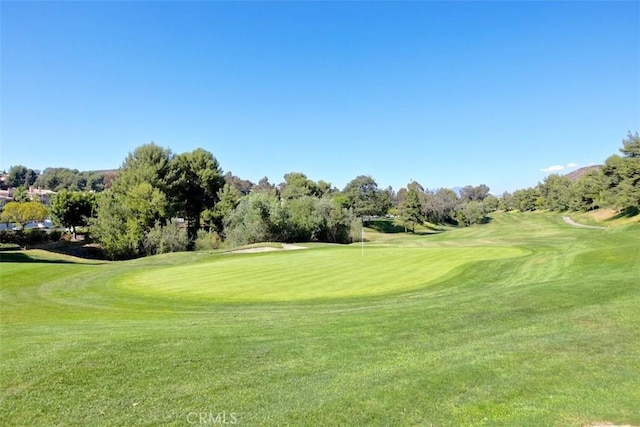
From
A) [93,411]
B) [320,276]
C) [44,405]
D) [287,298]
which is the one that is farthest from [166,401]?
[320,276]

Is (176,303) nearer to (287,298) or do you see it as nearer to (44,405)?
(287,298)

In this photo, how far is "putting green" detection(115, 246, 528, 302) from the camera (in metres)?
15.3

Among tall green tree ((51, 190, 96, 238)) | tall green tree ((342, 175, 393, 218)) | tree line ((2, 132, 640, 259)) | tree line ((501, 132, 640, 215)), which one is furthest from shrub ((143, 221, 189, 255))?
tree line ((501, 132, 640, 215))

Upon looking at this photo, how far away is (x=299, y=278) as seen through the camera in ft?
59.7

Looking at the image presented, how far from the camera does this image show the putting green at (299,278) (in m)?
15.3

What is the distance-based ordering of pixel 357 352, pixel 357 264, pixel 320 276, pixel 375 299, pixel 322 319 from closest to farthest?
pixel 357 352 < pixel 322 319 < pixel 375 299 < pixel 320 276 < pixel 357 264

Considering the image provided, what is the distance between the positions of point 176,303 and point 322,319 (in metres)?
6.59

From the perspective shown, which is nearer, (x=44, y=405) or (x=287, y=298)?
(x=44, y=405)

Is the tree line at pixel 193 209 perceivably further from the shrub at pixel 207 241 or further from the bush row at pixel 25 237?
the bush row at pixel 25 237

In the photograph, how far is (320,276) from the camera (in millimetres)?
18609

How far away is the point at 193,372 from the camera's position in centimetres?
600

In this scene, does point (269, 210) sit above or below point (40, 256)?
above

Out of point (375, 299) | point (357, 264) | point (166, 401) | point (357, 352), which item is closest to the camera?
point (166, 401)

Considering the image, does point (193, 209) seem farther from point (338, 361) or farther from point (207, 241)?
point (338, 361)
